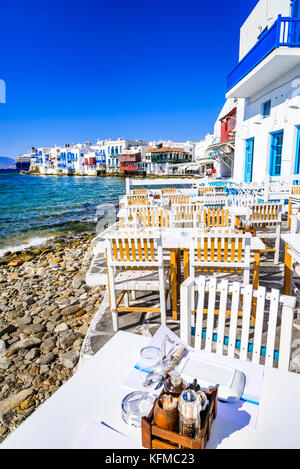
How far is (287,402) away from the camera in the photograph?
1.14m

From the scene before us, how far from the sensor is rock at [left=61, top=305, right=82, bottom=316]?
4.14 m

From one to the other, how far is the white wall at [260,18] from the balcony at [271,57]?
62.3 inches

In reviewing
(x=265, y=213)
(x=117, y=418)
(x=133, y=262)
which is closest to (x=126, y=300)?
(x=133, y=262)

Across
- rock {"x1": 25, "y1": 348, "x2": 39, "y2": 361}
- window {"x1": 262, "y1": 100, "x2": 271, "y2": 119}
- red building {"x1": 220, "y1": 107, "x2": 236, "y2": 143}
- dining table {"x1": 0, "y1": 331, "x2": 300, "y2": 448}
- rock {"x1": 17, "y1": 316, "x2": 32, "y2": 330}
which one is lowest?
rock {"x1": 17, "y1": 316, "x2": 32, "y2": 330}

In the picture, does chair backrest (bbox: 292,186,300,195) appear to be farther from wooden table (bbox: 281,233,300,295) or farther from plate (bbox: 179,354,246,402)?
plate (bbox: 179,354,246,402)

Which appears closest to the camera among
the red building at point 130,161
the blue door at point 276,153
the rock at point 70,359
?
the rock at point 70,359

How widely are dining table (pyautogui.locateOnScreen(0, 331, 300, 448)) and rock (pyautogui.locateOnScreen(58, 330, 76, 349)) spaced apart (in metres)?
2.17

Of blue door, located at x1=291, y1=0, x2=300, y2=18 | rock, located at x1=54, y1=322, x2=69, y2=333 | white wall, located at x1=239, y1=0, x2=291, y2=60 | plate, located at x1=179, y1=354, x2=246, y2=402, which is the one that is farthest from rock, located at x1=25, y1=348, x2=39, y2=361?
white wall, located at x1=239, y1=0, x2=291, y2=60

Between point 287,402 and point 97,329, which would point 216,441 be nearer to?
point 287,402

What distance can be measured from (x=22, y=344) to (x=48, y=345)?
330 mm

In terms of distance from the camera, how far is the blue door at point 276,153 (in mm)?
9859

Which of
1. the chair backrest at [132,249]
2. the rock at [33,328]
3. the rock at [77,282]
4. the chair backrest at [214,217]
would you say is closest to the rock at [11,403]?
the rock at [33,328]

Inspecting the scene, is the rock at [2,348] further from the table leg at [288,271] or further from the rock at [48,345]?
the table leg at [288,271]
